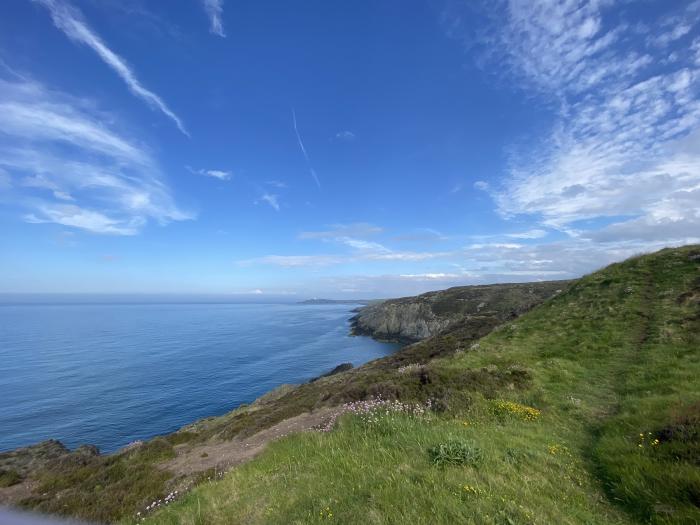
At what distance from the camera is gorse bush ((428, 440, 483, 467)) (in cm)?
645

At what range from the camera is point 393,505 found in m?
5.16

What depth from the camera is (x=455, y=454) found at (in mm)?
6570

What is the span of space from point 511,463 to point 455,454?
3.83 feet

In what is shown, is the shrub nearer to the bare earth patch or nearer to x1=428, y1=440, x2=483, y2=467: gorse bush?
the bare earth patch

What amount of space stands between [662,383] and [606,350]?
618cm

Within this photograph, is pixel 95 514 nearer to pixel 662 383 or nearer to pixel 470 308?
pixel 662 383

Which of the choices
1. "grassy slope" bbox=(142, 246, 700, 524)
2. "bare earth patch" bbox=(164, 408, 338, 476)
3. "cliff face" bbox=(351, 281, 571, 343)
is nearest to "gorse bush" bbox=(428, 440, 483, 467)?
"grassy slope" bbox=(142, 246, 700, 524)

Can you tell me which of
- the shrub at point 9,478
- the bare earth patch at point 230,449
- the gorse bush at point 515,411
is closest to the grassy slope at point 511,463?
the gorse bush at point 515,411

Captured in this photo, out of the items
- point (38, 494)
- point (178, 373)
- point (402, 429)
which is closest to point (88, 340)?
point (178, 373)

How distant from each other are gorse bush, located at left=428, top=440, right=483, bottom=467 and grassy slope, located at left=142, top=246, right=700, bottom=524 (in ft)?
0.33

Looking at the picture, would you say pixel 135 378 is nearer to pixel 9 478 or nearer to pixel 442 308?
pixel 9 478

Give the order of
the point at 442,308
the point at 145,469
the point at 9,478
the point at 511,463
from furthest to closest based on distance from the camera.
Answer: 1. the point at 442,308
2. the point at 9,478
3. the point at 145,469
4. the point at 511,463

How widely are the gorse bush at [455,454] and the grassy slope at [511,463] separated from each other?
0.33 feet

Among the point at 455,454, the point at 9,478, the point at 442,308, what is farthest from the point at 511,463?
the point at 442,308
